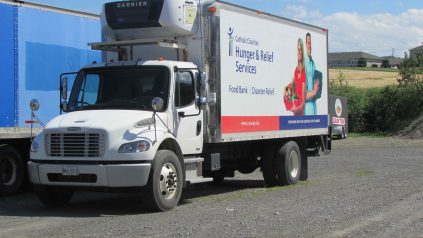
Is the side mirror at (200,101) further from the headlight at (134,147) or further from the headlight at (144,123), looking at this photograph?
the headlight at (134,147)

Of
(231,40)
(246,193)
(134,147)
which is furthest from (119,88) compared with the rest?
(246,193)

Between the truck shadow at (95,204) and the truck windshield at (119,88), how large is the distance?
170 cm

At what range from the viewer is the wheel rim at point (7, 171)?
12.2 metres

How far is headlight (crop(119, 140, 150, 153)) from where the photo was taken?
972cm

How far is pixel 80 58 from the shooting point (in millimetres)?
13336

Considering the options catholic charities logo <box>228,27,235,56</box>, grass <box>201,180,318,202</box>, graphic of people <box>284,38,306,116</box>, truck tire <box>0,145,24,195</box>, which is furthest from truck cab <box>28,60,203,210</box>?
graphic of people <box>284,38,306,116</box>

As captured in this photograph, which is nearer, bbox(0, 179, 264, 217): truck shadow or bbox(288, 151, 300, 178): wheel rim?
bbox(0, 179, 264, 217): truck shadow

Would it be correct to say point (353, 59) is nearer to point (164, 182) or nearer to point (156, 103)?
point (164, 182)

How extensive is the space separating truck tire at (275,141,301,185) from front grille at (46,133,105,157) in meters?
5.44

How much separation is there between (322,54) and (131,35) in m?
6.13

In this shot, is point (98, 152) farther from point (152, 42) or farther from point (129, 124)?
point (152, 42)

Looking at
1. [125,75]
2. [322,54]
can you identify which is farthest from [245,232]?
[322,54]

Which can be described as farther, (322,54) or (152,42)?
(322,54)

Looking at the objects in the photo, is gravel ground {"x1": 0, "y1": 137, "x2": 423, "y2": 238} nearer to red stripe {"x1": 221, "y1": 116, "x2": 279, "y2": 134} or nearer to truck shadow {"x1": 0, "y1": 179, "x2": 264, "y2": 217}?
truck shadow {"x1": 0, "y1": 179, "x2": 264, "y2": 217}
